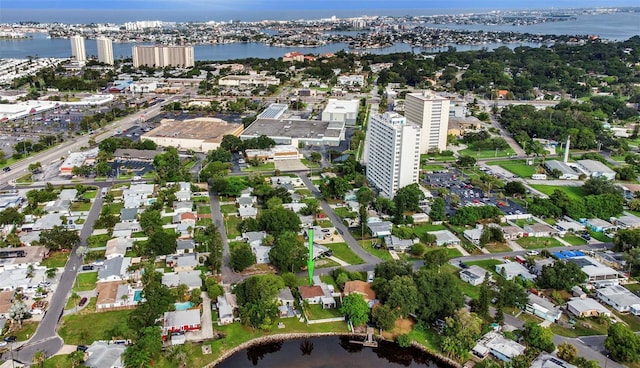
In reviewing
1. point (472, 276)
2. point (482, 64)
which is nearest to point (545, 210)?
point (472, 276)

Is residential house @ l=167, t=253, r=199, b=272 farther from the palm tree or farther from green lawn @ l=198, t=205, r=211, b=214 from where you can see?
the palm tree

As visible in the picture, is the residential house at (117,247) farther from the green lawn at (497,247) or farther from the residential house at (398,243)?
the green lawn at (497,247)

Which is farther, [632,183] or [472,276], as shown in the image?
[632,183]

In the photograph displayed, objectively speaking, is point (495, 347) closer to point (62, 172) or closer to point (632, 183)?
point (632, 183)

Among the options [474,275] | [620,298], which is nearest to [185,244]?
[474,275]

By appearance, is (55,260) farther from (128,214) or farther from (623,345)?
(623,345)

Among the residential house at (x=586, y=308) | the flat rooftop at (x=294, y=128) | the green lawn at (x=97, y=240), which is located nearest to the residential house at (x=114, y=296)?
the green lawn at (x=97, y=240)
